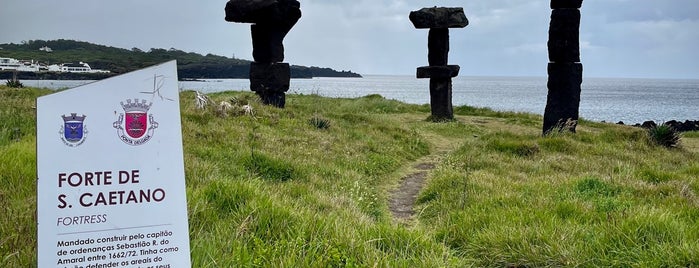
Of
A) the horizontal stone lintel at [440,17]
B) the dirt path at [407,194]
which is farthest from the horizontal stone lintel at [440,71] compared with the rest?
the dirt path at [407,194]

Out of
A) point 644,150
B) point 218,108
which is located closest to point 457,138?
point 644,150

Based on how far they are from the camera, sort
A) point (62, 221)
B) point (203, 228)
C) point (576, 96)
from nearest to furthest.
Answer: point (62, 221) < point (203, 228) < point (576, 96)

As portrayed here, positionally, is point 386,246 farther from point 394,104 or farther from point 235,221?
point 394,104

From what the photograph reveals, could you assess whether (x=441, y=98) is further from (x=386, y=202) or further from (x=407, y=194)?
(x=386, y=202)

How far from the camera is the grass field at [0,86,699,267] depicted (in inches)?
170

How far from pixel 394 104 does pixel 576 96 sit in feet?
34.9

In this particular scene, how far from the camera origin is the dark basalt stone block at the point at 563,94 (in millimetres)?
14719

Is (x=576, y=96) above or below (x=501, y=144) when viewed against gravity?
above

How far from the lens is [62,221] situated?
2668mm

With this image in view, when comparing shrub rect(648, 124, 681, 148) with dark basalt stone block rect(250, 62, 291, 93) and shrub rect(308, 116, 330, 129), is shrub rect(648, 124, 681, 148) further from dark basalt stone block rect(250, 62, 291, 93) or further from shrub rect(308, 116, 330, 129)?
dark basalt stone block rect(250, 62, 291, 93)

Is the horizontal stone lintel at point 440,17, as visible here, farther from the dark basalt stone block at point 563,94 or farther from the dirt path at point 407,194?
the dirt path at point 407,194

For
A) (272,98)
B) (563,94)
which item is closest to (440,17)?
(563,94)

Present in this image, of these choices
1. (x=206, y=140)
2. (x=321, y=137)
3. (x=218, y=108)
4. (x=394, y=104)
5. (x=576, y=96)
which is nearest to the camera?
(x=206, y=140)

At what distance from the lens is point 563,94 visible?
14.9 metres
